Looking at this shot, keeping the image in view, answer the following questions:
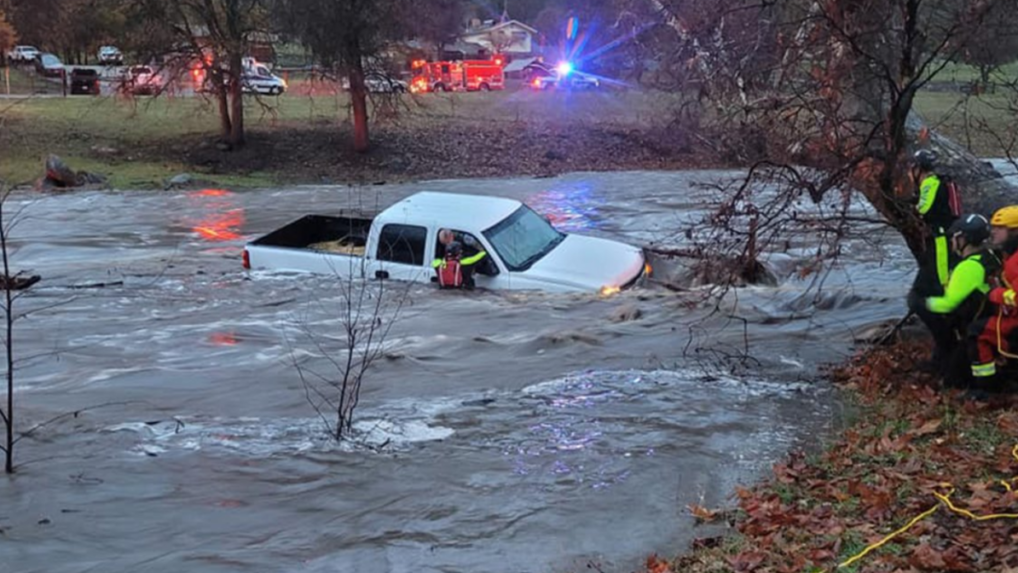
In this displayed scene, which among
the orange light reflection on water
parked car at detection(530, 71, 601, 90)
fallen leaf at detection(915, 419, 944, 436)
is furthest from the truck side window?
parked car at detection(530, 71, 601, 90)

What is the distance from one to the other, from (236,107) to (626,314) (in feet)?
83.4

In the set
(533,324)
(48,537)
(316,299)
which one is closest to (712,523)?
(48,537)

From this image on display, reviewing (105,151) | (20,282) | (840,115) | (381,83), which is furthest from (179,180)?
(840,115)

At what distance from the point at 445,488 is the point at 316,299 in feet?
21.7

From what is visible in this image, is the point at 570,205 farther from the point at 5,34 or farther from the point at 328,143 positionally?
the point at 5,34

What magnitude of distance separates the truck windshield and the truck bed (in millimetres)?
2420

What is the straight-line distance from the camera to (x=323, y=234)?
47.4 ft

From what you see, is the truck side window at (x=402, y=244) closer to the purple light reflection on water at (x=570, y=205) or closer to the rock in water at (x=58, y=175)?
the purple light reflection on water at (x=570, y=205)

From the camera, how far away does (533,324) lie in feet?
35.2

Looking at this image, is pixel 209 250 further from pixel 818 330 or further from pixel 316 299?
pixel 818 330

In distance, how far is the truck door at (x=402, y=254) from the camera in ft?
39.4

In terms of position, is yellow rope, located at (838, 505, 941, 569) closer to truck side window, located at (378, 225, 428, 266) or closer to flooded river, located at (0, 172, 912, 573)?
flooded river, located at (0, 172, 912, 573)

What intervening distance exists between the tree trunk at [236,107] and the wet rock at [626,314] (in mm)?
24011

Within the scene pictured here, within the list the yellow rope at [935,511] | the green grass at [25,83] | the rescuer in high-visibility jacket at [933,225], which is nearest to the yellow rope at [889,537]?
the yellow rope at [935,511]
